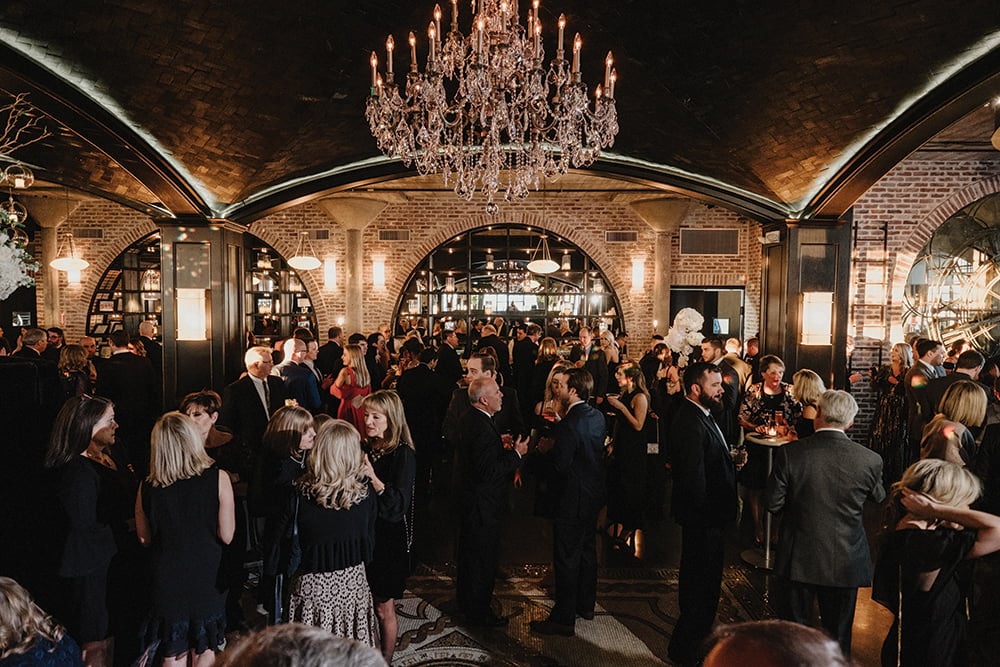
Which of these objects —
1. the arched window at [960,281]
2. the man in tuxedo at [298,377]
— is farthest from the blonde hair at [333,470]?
the arched window at [960,281]

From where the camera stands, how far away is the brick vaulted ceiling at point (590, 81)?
434 cm

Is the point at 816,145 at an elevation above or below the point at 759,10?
below

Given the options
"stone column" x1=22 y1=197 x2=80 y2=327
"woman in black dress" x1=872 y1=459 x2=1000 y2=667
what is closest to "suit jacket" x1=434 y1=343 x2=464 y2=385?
"woman in black dress" x1=872 y1=459 x2=1000 y2=667

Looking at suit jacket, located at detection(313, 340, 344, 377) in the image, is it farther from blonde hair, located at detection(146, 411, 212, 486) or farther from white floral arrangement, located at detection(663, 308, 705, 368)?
blonde hair, located at detection(146, 411, 212, 486)

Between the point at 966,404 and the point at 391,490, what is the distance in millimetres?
3662

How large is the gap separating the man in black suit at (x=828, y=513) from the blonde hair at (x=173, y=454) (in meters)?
2.76

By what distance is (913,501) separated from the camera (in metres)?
2.49

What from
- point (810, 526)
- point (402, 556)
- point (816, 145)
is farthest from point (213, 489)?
point (816, 145)

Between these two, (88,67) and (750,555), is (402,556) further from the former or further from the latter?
(88,67)

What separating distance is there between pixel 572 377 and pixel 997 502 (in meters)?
2.46

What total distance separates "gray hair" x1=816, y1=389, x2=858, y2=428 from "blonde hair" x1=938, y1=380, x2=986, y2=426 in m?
1.51

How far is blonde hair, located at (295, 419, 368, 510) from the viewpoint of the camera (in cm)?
271

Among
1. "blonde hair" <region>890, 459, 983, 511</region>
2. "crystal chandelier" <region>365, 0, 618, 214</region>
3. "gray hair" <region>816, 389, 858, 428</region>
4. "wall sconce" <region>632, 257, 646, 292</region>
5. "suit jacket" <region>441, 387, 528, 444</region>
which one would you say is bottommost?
"suit jacket" <region>441, 387, 528, 444</region>

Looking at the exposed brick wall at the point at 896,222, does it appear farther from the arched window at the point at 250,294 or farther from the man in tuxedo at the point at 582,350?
the arched window at the point at 250,294
